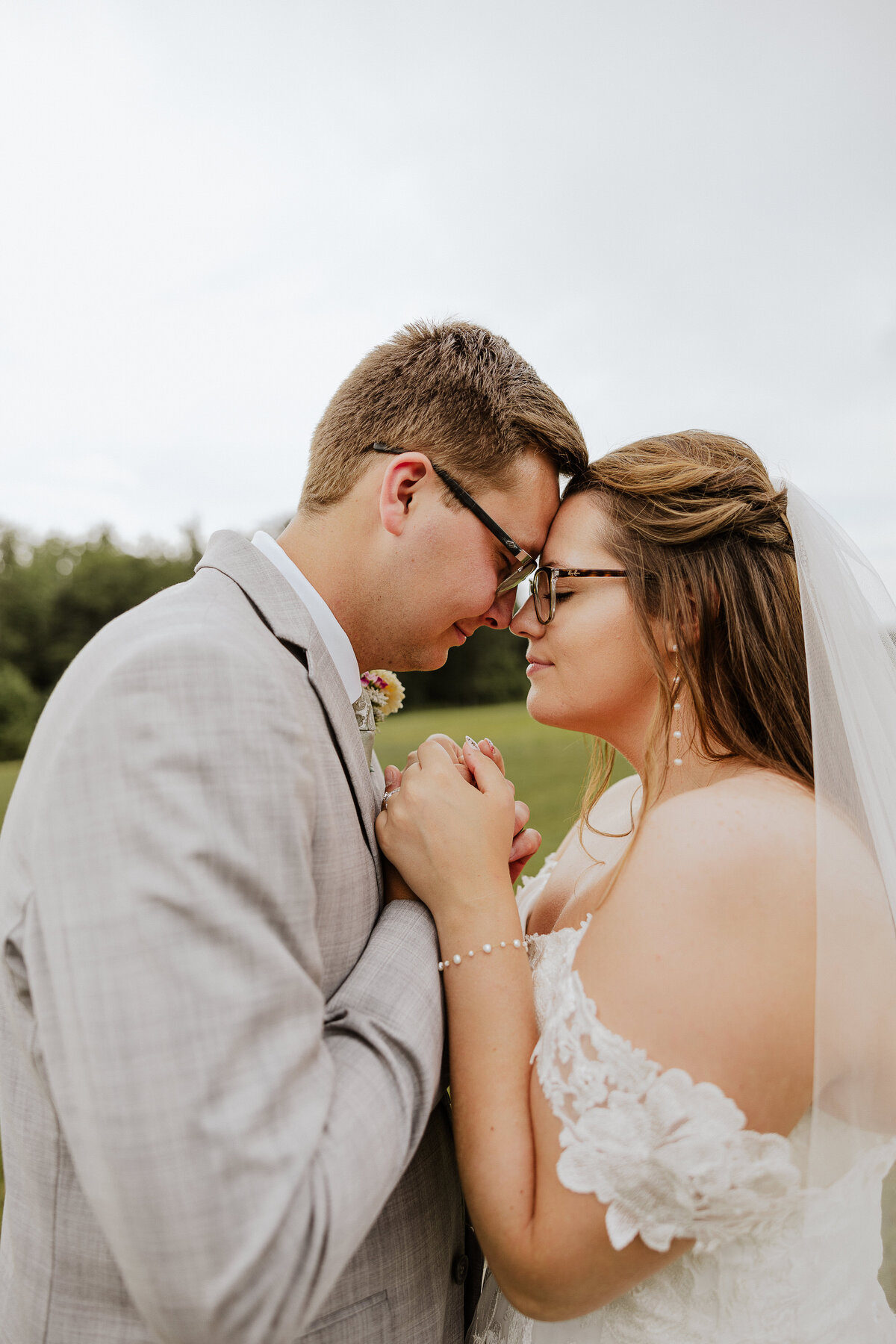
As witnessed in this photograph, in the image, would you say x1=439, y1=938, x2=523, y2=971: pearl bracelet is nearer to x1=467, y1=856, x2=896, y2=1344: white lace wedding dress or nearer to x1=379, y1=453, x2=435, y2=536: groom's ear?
x1=467, y1=856, x2=896, y2=1344: white lace wedding dress

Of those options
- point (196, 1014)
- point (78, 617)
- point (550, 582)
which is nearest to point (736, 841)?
point (550, 582)

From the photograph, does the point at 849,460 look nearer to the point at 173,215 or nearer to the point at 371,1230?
the point at 173,215

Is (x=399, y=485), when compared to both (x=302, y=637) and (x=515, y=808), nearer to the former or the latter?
(x=302, y=637)

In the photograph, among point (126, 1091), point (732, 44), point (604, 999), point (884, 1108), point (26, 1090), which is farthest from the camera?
point (732, 44)

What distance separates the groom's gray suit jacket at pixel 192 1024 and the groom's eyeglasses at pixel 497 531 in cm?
89

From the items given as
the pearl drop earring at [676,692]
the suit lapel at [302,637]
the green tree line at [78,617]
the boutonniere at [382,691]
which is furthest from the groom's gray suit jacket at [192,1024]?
the green tree line at [78,617]

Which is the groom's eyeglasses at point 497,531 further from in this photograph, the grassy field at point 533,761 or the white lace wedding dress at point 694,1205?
the grassy field at point 533,761

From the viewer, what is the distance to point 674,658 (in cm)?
244

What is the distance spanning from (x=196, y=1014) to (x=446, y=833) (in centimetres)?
93

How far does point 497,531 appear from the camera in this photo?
2.39 metres

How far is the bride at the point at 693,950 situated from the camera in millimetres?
1576

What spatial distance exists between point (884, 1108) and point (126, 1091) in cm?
178

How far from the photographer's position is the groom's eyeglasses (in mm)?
2281

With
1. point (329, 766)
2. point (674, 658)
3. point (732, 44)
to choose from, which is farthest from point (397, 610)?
point (732, 44)
